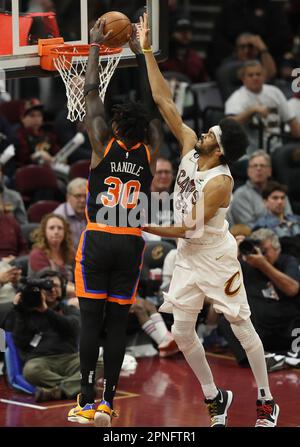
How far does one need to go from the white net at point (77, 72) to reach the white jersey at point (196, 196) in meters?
0.90

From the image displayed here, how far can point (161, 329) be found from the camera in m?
11.0

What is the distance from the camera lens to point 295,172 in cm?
1345

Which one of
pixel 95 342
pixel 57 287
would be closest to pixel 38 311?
pixel 57 287

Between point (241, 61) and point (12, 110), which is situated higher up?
point (241, 61)

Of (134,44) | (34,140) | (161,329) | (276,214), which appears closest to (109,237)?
(134,44)

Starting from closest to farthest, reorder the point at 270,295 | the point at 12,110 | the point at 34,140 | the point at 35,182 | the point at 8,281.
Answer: the point at 8,281
the point at 270,295
the point at 35,182
the point at 34,140
the point at 12,110

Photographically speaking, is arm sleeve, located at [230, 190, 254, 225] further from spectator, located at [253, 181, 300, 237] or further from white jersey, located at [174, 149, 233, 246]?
white jersey, located at [174, 149, 233, 246]

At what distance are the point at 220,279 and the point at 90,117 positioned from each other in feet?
4.87

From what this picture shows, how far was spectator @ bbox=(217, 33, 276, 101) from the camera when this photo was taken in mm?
15086

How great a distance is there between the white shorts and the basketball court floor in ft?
3.58

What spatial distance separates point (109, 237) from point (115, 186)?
1.17 feet

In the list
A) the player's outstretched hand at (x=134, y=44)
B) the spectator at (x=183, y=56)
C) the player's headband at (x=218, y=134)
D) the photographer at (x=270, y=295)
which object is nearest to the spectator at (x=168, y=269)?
the photographer at (x=270, y=295)

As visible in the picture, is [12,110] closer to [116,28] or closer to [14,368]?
[14,368]

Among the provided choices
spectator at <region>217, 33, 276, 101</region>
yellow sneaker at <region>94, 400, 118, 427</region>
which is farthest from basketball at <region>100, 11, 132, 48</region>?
spectator at <region>217, 33, 276, 101</region>
